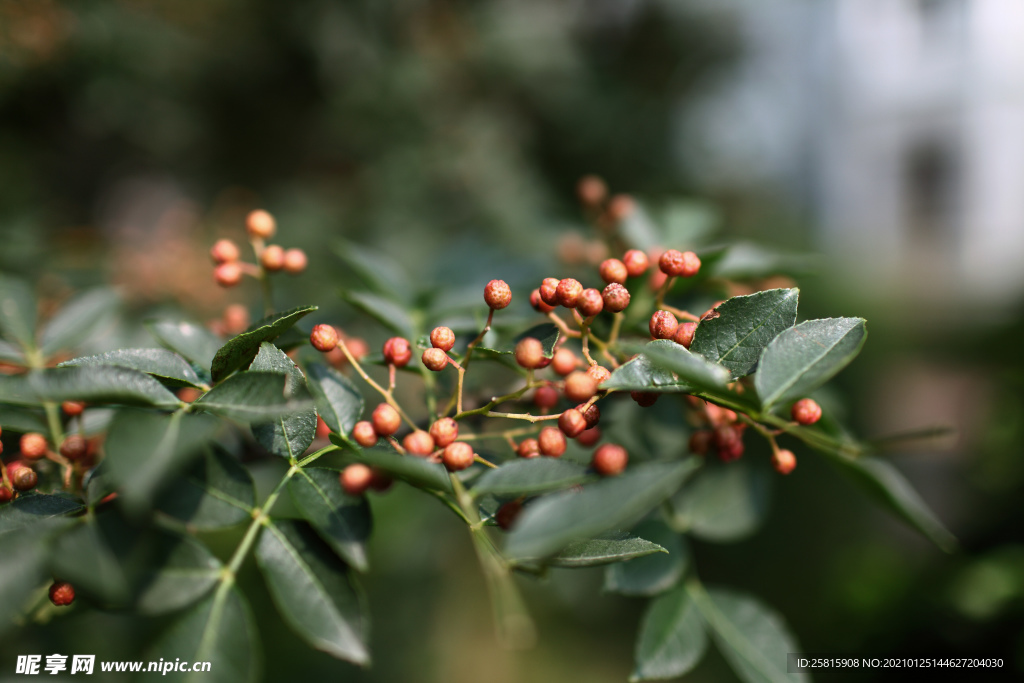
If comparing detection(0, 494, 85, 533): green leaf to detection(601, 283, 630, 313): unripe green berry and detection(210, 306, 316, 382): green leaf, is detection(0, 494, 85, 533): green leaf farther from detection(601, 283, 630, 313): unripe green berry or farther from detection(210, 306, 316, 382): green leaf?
detection(601, 283, 630, 313): unripe green berry

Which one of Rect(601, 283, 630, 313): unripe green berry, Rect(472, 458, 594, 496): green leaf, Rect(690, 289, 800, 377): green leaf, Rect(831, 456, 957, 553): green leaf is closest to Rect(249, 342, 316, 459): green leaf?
Rect(472, 458, 594, 496): green leaf

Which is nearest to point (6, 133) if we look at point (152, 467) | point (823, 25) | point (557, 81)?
point (557, 81)


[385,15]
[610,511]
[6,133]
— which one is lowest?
[610,511]

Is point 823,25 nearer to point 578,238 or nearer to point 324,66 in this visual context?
point 324,66

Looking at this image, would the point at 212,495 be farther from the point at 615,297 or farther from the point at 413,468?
the point at 615,297

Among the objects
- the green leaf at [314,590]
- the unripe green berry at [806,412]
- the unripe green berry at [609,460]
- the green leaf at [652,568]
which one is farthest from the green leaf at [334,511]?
the unripe green berry at [806,412]

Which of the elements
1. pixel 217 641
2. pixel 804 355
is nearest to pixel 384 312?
pixel 217 641
